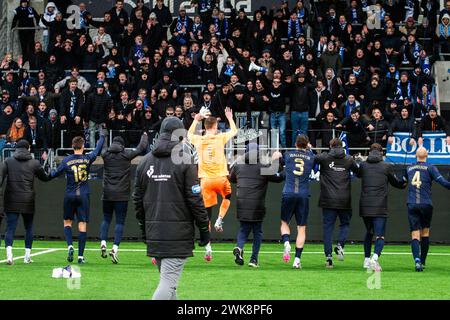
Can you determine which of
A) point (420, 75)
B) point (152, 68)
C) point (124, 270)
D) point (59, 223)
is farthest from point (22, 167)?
point (420, 75)

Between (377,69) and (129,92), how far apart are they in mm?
7258

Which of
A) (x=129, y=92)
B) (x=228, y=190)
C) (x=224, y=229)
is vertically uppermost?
(x=129, y=92)

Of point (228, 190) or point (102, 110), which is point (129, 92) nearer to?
point (102, 110)

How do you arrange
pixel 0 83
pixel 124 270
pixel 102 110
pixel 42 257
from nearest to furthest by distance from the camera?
pixel 124 270, pixel 42 257, pixel 102 110, pixel 0 83

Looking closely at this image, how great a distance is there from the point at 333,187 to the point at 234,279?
3.54 m

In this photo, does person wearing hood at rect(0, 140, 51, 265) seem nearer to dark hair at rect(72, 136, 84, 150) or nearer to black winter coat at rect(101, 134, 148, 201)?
dark hair at rect(72, 136, 84, 150)

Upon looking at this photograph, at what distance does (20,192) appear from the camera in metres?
19.1

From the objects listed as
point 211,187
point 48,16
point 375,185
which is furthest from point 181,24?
point 375,185

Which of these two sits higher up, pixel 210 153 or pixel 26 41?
pixel 26 41

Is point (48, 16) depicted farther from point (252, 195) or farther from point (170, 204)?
point (170, 204)

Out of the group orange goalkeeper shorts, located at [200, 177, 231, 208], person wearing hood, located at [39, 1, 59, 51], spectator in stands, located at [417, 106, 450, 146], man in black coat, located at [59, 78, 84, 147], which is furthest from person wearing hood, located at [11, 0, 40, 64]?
orange goalkeeper shorts, located at [200, 177, 231, 208]

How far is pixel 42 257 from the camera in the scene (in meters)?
20.5

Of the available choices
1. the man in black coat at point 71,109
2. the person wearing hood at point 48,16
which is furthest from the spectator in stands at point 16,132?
the person wearing hood at point 48,16

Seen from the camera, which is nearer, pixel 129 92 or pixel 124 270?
pixel 124 270
